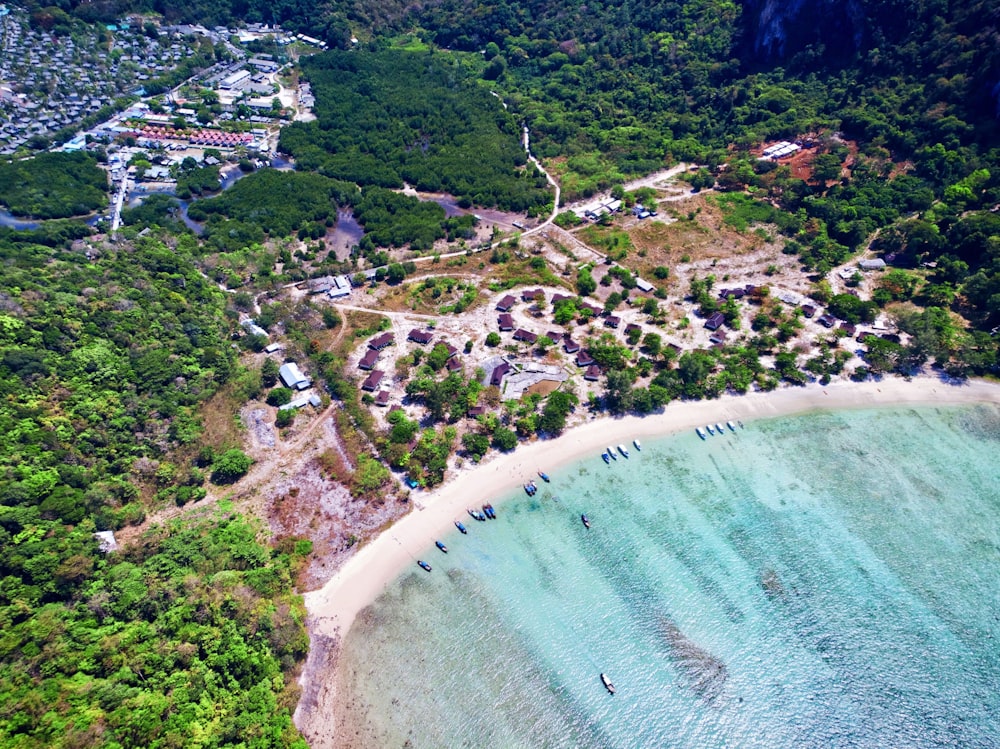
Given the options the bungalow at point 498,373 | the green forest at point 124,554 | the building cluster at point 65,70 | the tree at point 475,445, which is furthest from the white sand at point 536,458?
the building cluster at point 65,70

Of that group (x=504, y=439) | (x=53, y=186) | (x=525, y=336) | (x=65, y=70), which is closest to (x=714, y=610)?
(x=504, y=439)

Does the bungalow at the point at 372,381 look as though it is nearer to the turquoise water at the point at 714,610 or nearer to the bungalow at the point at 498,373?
the bungalow at the point at 498,373

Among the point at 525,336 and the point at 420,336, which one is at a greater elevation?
the point at 525,336

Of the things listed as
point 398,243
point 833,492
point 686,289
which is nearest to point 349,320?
point 398,243

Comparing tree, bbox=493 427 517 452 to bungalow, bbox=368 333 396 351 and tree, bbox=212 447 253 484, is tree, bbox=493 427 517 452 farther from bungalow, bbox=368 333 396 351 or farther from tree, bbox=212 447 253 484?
tree, bbox=212 447 253 484

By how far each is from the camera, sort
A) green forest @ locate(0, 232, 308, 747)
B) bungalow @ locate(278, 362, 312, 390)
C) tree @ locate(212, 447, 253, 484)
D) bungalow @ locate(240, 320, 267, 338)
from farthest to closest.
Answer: bungalow @ locate(240, 320, 267, 338) → bungalow @ locate(278, 362, 312, 390) → tree @ locate(212, 447, 253, 484) → green forest @ locate(0, 232, 308, 747)

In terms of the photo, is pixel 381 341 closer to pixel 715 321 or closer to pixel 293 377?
pixel 293 377

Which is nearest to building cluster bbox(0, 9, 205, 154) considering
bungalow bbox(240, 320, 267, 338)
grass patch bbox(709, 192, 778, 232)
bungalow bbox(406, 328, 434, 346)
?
bungalow bbox(240, 320, 267, 338)

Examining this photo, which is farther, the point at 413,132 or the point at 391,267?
the point at 413,132
